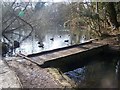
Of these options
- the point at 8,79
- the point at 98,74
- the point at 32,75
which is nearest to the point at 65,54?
the point at 98,74

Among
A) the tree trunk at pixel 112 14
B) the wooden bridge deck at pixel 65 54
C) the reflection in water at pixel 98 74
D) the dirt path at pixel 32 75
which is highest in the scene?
the tree trunk at pixel 112 14

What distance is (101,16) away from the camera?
15734 mm

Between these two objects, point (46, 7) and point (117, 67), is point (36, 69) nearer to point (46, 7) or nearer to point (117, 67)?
point (117, 67)

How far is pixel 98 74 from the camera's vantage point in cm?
748

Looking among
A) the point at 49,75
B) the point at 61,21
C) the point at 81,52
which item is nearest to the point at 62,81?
the point at 49,75

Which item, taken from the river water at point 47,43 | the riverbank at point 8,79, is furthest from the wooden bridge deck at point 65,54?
the river water at point 47,43

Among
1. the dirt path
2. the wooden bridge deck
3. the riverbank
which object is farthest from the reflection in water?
the riverbank

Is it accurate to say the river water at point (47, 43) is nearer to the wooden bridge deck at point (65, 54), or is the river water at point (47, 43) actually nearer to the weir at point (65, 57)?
the wooden bridge deck at point (65, 54)

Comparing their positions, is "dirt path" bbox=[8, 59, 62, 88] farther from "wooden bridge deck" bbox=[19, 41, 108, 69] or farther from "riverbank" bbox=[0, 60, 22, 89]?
"wooden bridge deck" bbox=[19, 41, 108, 69]

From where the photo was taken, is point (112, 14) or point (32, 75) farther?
point (112, 14)

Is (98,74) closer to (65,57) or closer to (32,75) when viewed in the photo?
(65,57)

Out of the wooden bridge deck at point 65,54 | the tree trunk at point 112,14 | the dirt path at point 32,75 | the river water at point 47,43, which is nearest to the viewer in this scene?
the dirt path at point 32,75

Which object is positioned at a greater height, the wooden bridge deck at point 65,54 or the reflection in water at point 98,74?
the wooden bridge deck at point 65,54

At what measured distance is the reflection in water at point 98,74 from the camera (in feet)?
21.2
